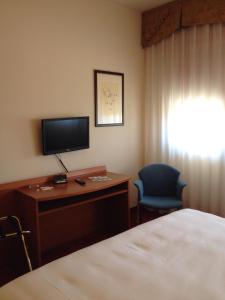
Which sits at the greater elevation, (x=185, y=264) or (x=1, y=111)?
(x=1, y=111)

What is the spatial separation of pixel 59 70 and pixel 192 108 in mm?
1749

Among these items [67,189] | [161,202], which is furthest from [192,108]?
[67,189]

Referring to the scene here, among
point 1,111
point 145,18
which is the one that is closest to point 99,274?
point 1,111

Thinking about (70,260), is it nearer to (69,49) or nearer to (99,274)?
(99,274)

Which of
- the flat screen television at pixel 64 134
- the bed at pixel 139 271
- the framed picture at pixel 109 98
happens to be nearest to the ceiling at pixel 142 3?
the framed picture at pixel 109 98

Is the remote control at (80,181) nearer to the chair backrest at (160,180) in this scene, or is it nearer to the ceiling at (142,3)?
the chair backrest at (160,180)

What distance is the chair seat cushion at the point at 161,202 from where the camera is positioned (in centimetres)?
328

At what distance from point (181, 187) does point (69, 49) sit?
81.7 inches

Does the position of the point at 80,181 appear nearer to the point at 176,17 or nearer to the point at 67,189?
the point at 67,189

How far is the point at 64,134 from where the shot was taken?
316 cm

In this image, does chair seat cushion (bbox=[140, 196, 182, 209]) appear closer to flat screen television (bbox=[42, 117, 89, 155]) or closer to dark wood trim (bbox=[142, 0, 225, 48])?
flat screen television (bbox=[42, 117, 89, 155])

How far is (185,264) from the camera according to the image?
5.37 ft

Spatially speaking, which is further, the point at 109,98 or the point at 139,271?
the point at 109,98

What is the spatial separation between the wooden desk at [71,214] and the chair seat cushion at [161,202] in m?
0.24
